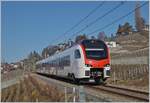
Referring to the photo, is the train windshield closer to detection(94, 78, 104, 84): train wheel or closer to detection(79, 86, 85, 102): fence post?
detection(94, 78, 104, 84): train wheel

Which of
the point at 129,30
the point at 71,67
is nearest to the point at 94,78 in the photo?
the point at 71,67

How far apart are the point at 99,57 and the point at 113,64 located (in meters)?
24.8

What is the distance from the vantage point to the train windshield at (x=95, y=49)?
27406 millimetres

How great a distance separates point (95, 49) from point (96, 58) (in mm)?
673

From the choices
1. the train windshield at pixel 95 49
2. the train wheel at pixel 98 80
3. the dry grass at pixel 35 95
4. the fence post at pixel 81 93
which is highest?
the train windshield at pixel 95 49

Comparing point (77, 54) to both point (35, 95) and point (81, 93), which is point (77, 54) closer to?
point (35, 95)

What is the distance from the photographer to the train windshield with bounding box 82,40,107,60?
2741 centimetres

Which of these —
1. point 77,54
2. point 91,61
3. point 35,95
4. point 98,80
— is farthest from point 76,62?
point 35,95

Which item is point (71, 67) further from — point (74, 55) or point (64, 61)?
point (64, 61)

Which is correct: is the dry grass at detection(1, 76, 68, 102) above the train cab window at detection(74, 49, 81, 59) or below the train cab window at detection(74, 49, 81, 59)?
below

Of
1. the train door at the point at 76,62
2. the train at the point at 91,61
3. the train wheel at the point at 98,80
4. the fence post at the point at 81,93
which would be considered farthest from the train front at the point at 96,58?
the fence post at the point at 81,93

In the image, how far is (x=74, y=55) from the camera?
29141 mm

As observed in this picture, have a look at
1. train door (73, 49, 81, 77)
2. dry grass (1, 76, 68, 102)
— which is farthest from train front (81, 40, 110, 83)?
dry grass (1, 76, 68, 102)

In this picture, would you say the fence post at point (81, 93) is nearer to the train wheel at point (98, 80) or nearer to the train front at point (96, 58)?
the train front at point (96, 58)
